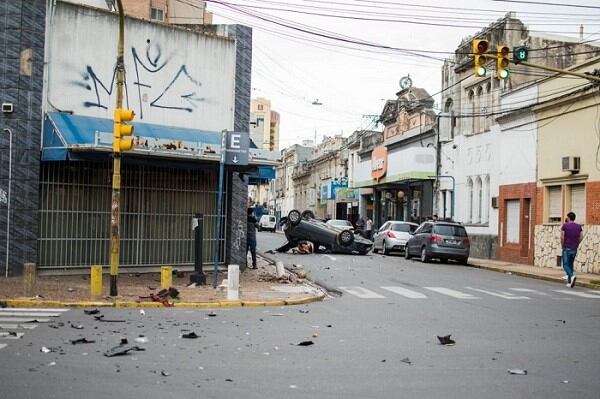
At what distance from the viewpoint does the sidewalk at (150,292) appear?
43.1ft

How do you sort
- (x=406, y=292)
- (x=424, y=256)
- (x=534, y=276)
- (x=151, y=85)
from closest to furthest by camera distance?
(x=406, y=292) → (x=151, y=85) → (x=534, y=276) → (x=424, y=256)

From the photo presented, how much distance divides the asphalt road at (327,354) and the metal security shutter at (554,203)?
41.2ft

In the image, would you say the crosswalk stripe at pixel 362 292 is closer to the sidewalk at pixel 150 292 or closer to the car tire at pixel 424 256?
the sidewalk at pixel 150 292

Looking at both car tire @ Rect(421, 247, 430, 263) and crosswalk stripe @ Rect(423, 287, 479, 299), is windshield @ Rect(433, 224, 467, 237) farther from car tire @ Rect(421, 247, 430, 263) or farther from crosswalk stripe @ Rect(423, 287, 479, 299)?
crosswalk stripe @ Rect(423, 287, 479, 299)

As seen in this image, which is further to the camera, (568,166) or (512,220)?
(512,220)

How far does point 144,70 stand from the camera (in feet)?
60.3

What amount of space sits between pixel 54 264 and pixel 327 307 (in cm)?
711

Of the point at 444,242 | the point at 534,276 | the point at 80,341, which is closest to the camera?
the point at 80,341

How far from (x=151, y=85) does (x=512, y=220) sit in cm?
1824

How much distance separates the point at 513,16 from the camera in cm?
3341

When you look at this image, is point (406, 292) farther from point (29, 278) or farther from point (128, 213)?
point (29, 278)

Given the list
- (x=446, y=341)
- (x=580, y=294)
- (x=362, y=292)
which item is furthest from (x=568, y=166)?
(x=446, y=341)

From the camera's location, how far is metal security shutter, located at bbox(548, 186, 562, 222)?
26.9 metres

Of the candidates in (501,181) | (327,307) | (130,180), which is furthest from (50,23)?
(501,181)
